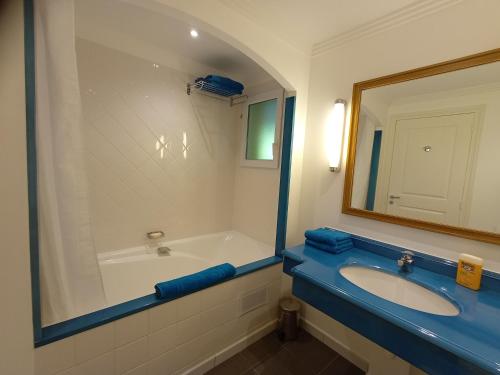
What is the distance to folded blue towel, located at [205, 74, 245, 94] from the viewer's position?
6.47 feet

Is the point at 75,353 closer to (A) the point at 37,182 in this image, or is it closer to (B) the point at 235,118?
(A) the point at 37,182

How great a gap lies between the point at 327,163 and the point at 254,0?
113 centimetres

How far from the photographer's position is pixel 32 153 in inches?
32.9

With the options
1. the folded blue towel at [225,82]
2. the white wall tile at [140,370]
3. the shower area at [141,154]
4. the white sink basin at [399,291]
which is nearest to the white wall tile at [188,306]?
the white wall tile at [140,370]

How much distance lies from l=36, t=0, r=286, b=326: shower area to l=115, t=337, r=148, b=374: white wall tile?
27 centimetres

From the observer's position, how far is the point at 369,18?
4.53 feet

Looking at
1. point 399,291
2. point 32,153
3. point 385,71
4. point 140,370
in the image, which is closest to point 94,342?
point 140,370

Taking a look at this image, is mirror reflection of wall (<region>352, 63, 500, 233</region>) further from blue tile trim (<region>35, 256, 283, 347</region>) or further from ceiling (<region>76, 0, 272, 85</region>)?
blue tile trim (<region>35, 256, 283, 347</region>)

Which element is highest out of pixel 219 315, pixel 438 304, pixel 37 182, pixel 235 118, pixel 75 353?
pixel 235 118

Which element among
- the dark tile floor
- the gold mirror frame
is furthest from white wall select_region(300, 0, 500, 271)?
the dark tile floor

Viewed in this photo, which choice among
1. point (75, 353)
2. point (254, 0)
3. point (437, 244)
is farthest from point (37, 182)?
point (437, 244)

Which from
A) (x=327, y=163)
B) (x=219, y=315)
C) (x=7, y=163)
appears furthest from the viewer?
(x=327, y=163)

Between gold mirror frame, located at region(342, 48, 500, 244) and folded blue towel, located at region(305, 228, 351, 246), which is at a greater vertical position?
gold mirror frame, located at region(342, 48, 500, 244)

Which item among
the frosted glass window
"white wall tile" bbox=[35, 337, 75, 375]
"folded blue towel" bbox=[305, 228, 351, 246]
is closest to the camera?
"white wall tile" bbox=[35, 337, 75, 375]
